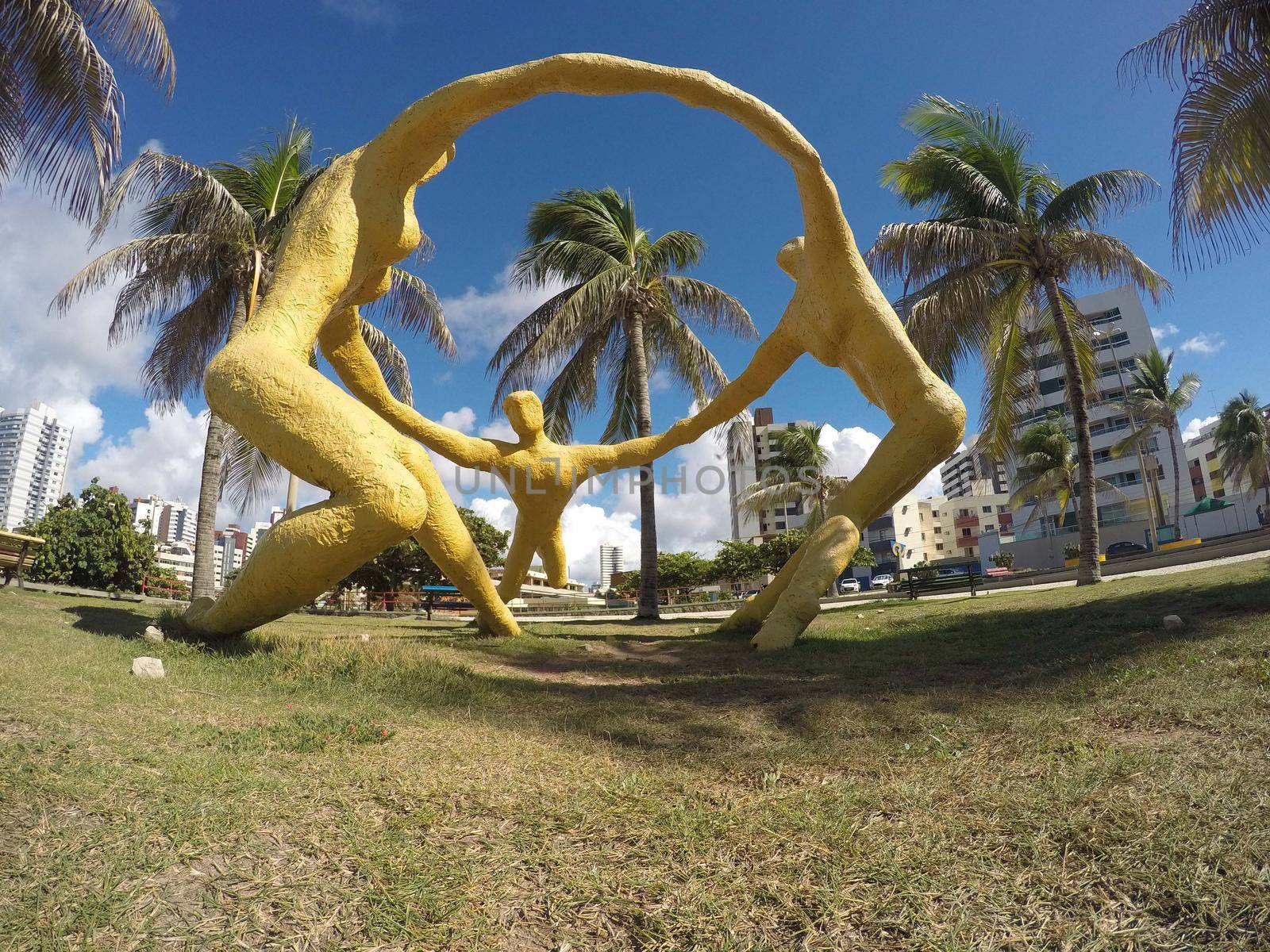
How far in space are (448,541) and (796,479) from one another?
70.3 feet

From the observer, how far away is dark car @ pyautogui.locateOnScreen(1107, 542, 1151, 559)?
108 ft

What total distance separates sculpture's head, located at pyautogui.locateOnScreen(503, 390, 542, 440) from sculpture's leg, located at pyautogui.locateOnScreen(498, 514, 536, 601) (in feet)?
4.59

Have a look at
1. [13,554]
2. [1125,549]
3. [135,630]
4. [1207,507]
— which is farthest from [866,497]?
[1207,507]

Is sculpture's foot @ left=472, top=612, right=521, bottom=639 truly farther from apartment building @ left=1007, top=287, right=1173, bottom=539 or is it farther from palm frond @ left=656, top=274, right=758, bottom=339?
apartment building @ left=1007, top=287, right=1173, bottom=539

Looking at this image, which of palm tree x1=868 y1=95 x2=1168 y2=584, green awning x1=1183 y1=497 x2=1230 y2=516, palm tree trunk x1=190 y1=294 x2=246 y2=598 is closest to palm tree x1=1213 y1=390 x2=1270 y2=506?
green awning x1=1183 y1=497 x2=1230 y2=516

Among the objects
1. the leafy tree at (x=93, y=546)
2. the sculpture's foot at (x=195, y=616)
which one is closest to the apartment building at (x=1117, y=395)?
the leafy tree at (x=93, y=546)

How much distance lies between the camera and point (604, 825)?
2570 millimetres

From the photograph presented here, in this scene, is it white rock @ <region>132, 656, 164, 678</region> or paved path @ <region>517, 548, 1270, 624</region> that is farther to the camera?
paved path @ <region>517, 548, 1270, 624</region>

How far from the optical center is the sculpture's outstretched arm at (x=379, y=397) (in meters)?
8.32

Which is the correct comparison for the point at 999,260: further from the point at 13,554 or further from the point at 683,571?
the point at 683,571

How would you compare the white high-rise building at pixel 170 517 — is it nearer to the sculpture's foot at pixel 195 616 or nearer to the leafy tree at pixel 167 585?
the leafy tree at pixel 167 585

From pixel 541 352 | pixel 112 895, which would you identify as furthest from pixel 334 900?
pixel 541 352

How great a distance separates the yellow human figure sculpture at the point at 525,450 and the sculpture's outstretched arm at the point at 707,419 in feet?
0.04

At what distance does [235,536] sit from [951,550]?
124 metres
